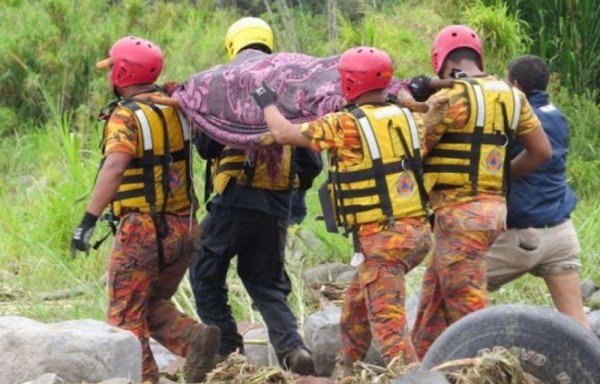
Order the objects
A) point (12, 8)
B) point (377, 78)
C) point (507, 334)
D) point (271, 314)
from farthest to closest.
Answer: point (12, 8)
point (271, 314)
point (377, 78)
point (507, 334)

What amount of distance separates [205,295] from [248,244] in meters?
0.37

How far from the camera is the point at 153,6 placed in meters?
16.2

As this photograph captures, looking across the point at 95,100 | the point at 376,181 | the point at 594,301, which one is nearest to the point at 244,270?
the point at 376,181

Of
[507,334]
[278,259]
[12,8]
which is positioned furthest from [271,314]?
[12,8]

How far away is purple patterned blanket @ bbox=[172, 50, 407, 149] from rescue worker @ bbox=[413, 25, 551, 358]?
14.0 inches

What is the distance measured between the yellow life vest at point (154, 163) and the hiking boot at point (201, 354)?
2.16ft

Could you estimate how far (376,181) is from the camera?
5.91 m

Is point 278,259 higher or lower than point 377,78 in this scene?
lower

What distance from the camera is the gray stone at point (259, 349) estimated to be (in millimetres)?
7523

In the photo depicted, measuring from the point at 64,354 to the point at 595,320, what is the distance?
2997 millimetres

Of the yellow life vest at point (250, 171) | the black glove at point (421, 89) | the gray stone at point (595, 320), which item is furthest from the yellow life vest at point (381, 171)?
the gray stone at point (595, 320)

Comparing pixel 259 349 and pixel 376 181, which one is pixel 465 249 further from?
pixel 259 349

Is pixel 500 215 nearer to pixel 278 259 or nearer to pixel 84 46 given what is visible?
pixel 278 259

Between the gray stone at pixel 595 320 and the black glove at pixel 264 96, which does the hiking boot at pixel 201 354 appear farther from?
the gray stone at pixel 595 320
